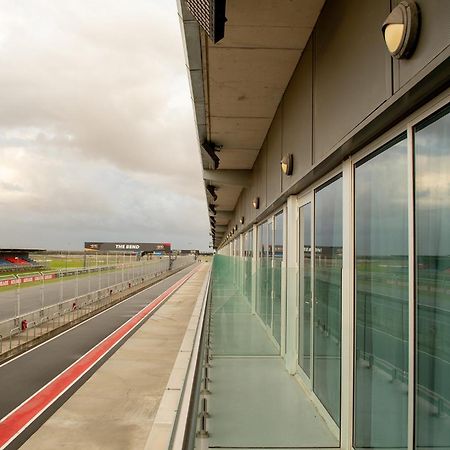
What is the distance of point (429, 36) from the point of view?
7.87ft

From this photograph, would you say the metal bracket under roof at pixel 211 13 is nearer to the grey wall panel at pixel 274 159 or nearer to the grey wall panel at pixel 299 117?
the grey wall panel at pixel 299 117

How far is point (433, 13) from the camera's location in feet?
7.72

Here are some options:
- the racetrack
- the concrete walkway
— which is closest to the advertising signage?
the racetrack

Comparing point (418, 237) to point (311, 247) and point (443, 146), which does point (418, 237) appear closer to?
point (443, 146)

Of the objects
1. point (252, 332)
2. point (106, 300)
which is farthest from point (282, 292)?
point (106, 300)

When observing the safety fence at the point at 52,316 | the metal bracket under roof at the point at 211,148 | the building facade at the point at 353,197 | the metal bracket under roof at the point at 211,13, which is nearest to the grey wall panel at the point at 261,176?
the metal bracket under roof at the point at 211,148

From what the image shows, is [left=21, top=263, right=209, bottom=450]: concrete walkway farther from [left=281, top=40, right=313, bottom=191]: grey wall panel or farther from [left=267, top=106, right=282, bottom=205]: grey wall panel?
[left=281, top=40, right=313, bottom=191]: grey wall panel

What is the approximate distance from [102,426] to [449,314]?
713 cm

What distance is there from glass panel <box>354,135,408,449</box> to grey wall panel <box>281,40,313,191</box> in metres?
1.26

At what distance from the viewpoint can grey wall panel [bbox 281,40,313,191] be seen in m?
5.22

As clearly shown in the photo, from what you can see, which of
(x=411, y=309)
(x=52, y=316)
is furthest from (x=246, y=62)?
(x=52, y=316)

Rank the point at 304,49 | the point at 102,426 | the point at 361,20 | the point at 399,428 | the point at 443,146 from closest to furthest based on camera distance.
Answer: the point at 443,146, the point at 399,428, the point at 361,20, the point at 304,49, the point at 102,426

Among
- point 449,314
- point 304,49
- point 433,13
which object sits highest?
point 304,49

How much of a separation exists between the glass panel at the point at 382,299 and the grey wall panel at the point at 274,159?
11.6 feet
